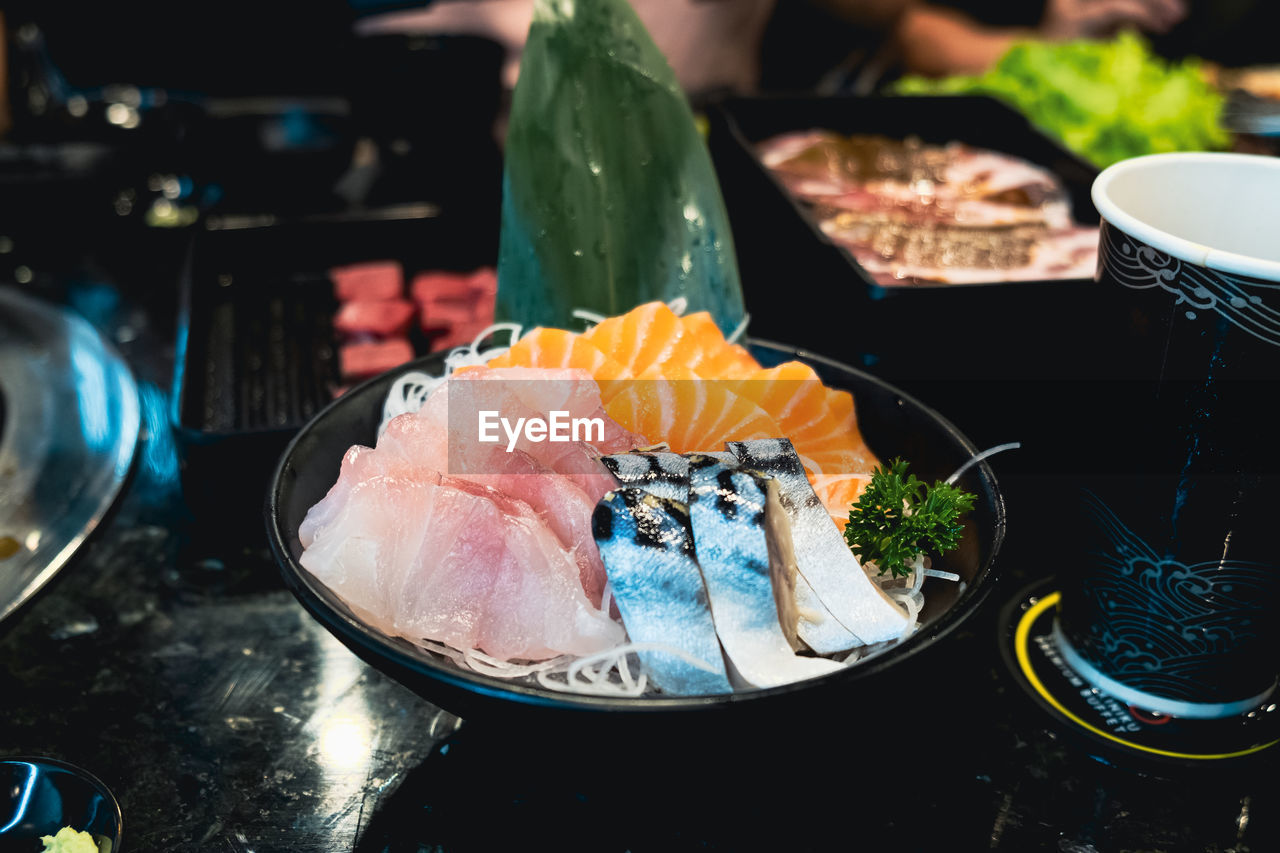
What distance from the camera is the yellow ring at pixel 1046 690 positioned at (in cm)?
102

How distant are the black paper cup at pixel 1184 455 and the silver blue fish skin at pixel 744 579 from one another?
0.41 meters

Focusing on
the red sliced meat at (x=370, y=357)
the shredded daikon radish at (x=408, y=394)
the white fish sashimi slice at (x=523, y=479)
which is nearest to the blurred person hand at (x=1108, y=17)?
the red sliced meat at (x=370, y=357)

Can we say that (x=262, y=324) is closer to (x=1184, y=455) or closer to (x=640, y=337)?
(x=640, y=337)

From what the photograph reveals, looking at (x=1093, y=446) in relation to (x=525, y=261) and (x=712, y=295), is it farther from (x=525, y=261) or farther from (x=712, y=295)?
(x=525, y=261)

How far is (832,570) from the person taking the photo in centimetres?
90

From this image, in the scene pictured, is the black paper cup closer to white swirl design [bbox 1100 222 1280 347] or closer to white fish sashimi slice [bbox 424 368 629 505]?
white swirl design [bbox 1100 222 1280 347]

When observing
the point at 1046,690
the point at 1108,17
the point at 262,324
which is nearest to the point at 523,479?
the point at 1046,690

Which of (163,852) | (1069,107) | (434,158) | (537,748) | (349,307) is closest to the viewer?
(537,748)

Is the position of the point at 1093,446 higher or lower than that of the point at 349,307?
higher

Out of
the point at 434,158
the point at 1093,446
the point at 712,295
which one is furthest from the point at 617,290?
the point at 434,158

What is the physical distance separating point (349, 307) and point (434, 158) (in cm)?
52

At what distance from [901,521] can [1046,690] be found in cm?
32

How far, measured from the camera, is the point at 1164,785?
100 cm

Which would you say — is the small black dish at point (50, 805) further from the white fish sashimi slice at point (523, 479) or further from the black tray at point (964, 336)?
the black tray at point (964, 336)
